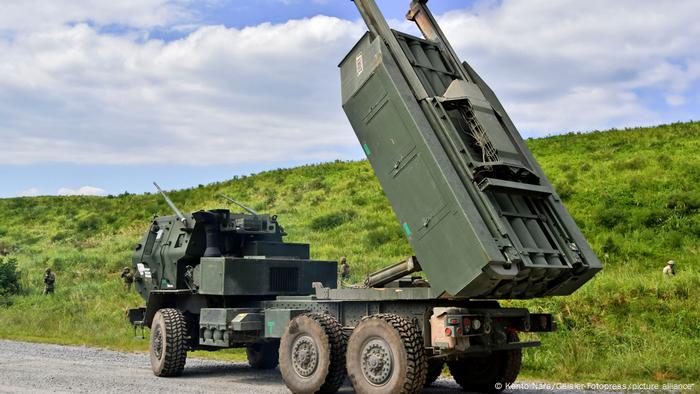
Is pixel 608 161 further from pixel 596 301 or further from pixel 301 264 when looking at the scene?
pixel 301 264

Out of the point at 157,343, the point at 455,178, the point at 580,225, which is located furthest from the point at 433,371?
the point at 580,225

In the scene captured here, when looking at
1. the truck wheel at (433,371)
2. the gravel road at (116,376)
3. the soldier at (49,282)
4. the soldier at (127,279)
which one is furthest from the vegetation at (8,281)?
the truck wheel at (433,371)

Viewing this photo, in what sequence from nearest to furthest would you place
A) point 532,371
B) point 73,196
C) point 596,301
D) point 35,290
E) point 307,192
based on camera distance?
1. point 532,371
2. point 596,301
3. point 35,290
4. point 307,192
5. point 73,196

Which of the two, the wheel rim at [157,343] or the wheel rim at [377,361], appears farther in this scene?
the wheel rim at [157,343]

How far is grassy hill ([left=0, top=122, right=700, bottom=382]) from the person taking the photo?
13445 mm

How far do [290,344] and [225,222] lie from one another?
3.63 m

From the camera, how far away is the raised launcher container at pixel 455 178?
831cm

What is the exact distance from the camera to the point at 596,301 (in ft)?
52.6

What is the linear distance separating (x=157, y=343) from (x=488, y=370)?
5515 millimetres

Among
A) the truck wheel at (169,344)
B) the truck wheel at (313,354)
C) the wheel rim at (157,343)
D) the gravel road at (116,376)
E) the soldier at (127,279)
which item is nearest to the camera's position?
the truck wheel at (313,354)

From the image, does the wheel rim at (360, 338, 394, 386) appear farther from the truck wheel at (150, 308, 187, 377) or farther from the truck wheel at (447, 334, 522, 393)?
the truck wheel at (150, 308, 187, 377)

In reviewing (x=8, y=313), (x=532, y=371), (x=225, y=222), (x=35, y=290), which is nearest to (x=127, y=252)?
(x=35, y=290)

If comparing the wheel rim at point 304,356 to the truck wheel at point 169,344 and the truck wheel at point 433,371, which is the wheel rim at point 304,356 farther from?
the truck wheel at point 169,344

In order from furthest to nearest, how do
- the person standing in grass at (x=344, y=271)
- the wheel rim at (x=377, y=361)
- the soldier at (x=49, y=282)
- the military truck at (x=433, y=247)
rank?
the soldier at (x=49, y=282)
the person standing in grass at (x=344, y=271)
the wheel rim at (x=377, y=361)
the military truck at (x=433, y=247)
